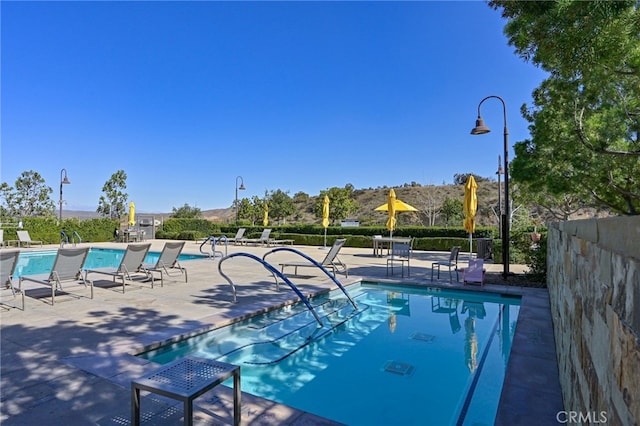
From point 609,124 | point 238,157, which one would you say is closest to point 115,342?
point 609,124

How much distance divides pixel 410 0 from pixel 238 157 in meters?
25.0

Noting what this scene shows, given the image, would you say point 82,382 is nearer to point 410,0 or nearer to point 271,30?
point 410,0

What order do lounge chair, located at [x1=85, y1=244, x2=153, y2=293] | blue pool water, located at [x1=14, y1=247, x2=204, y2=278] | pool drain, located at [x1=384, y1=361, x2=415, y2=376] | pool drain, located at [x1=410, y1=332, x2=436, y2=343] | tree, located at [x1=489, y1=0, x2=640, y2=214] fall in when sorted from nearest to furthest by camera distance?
tree, located at [x1=489, y1=0, x2=640, y2=214] → pool drain, located at [x1=384, y1=361, x2=415, y2=376] → pool drain, located at [x1=410, y1=332, x2=436, y2=343] → lounge chair, located at [x1=85, y1=244, x2=153, y2=293] → blue pool water, located at [x1=14, y1=247, x2=204, y2=278]

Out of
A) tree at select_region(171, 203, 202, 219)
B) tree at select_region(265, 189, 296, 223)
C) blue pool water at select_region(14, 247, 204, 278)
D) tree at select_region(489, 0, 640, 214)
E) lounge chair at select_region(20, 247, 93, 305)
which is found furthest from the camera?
tree at select_region(171, 203, 202, 219)

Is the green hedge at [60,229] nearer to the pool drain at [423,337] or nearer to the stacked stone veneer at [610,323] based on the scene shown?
the pool drain at [423,337]

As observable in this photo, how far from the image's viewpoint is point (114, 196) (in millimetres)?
32000

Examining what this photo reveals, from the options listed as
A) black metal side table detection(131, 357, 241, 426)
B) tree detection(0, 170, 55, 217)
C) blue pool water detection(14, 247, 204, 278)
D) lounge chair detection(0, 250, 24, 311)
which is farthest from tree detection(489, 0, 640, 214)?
tree detection(0, 170, 55, 217)

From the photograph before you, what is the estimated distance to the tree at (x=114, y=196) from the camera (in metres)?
31.9

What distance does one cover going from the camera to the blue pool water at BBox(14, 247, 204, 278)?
11934 millimetres

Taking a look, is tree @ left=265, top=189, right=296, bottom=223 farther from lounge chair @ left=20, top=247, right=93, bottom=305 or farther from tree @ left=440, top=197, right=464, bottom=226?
lounge chair @ left=20, top=247, right=93, bottom=305

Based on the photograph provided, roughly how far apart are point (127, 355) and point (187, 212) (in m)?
39.8

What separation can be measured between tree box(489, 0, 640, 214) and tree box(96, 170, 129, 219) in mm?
32088

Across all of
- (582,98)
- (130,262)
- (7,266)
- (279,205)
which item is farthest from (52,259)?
(279,205)

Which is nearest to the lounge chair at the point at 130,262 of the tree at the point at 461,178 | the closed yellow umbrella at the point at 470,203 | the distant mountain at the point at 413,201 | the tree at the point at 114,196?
the closed yellow umbrella at the point at 470,203
